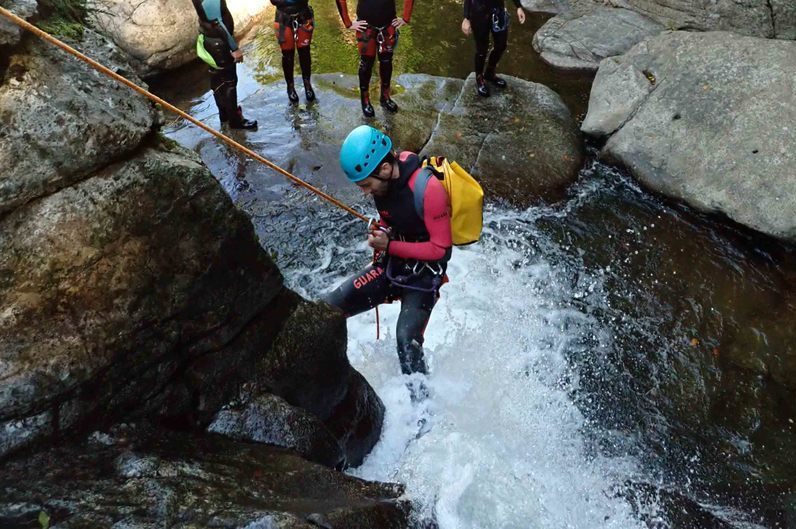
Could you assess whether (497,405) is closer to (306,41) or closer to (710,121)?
(710,121)

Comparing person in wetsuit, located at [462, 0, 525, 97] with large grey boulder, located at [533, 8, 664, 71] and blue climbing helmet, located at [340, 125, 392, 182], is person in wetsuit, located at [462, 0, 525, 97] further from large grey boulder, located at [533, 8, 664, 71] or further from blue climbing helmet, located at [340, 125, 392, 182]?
blue climbing helmet, located at [340, 125, 392, 182]

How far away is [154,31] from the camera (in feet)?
34.8

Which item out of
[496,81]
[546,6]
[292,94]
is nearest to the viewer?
[292,94]

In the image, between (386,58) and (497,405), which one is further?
(386,58)

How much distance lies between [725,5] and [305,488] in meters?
11.8

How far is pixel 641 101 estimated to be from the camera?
8.55m

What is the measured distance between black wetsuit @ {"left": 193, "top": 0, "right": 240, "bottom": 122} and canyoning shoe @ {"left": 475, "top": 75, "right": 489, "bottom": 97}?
402 centimetres

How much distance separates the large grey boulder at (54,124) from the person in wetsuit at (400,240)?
169cm

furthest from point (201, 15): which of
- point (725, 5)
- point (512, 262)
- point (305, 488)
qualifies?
point (725, 5)

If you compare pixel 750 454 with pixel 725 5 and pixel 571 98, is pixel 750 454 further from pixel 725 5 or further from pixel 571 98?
pixel 725 5

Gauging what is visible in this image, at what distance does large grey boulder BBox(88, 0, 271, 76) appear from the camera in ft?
34.2

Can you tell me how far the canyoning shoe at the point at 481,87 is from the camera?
9188 mm

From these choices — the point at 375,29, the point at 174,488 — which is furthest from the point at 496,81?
the point at 174,488

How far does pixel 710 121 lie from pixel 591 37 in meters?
4.40
